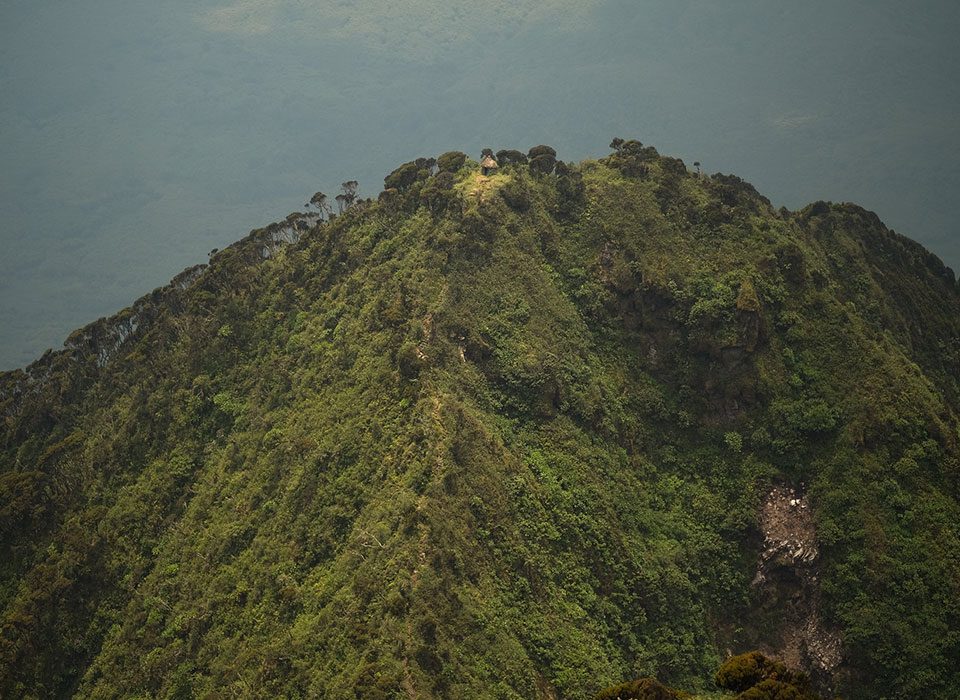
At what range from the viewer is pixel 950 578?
6512 centimetres

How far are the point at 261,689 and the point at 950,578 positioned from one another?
1763 inches

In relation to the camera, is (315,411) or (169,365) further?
(169,365)

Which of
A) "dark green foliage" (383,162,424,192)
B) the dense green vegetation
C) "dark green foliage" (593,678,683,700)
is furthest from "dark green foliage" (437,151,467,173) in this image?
"dark green foliage" (593,678,683,700)

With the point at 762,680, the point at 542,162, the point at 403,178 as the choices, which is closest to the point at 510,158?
the point at 542,162

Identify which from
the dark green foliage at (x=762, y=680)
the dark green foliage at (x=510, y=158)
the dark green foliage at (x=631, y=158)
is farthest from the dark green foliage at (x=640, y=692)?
the dark green foliage at (x=510, y=158)

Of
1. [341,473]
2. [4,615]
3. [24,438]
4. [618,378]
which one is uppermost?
[24,438]

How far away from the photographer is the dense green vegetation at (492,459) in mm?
61688

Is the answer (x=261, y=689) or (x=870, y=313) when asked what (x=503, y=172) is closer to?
(x=870, y=313)

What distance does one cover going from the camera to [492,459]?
221 ft

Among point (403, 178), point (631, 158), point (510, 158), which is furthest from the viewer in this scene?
point (510, 158)

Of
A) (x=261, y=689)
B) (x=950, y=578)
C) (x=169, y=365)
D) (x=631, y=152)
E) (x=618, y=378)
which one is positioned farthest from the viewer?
(x=631, y=152)

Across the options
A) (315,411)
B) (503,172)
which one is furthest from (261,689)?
(503,172)

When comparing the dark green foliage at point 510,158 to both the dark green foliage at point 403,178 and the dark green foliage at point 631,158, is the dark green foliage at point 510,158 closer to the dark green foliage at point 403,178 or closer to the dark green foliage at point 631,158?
the dark green foliage at point 403,178

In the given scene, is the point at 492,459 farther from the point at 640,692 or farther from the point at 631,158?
the point at 631,158
